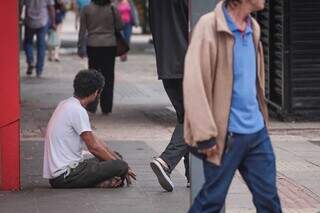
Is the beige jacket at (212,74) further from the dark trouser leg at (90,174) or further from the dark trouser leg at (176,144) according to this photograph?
the dark trouser leg at (90,174)

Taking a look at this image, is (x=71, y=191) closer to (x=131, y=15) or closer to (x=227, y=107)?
(x=227, y=107)

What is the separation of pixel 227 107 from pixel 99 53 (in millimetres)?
7531

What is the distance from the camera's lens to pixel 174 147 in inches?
293

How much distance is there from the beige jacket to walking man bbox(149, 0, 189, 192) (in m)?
2.46

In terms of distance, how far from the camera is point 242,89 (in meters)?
5.02

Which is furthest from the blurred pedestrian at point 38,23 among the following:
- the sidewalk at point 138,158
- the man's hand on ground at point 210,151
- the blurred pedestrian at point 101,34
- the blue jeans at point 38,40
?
the man's hand on ground at point 210,151

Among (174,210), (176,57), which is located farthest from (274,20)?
Result: (174,210)

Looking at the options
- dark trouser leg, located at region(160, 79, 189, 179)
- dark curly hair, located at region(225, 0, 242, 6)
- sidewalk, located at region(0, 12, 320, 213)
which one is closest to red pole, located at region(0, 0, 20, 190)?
sidewalk, located at region(0, 12, 320, 213)

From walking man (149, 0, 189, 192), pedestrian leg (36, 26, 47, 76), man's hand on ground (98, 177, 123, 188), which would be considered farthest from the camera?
pedestrian leg (36, 26, 47, 76)

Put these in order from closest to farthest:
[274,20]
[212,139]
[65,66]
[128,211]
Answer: [212,139] < [128,211] < [274,20] < [65,66]

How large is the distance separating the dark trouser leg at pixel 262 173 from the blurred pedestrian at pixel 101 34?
24.2 feet

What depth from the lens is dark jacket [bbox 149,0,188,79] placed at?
24.7ft

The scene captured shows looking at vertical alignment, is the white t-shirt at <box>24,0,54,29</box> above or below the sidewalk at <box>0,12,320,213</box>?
above

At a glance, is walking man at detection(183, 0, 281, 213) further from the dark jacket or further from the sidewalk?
the dark jacket
